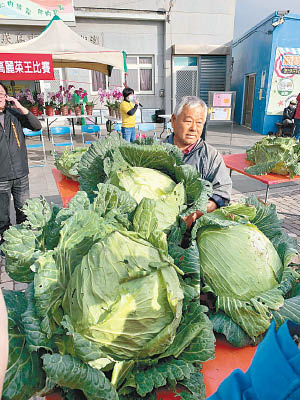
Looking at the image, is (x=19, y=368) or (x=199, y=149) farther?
(x=199, y=149)

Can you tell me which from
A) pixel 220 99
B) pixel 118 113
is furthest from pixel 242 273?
pixel 118 113

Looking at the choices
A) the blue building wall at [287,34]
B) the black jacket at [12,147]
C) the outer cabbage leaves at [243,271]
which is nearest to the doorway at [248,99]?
the blue building wall at [287,34]

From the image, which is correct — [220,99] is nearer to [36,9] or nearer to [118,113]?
[118,113]

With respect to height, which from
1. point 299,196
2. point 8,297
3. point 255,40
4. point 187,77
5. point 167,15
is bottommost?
point 299,196

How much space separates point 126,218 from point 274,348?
3.59 feet

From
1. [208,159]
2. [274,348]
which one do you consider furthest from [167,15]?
[274,348]

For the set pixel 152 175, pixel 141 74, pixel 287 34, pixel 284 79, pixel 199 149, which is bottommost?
pixel 152 175

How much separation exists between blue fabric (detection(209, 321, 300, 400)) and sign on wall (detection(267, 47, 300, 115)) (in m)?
13.9

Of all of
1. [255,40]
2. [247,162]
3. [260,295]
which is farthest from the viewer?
[255,40]

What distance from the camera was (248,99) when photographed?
50.5 ft

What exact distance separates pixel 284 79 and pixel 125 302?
1405cm

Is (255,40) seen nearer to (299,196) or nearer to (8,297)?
(299,196)

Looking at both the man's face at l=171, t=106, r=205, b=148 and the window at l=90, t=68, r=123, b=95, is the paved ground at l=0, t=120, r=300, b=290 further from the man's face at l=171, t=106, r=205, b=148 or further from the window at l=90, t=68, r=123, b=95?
the window at l=90, t=68, r=123, b=95

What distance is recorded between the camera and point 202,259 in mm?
1663
